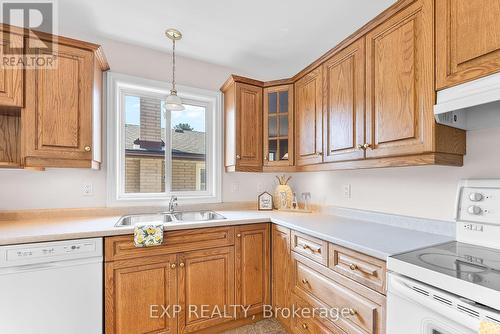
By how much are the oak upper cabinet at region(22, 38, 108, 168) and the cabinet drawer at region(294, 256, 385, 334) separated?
5.90 feet

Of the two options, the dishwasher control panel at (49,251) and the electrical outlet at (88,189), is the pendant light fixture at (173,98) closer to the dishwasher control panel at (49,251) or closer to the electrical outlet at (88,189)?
the electrical outlet at (88,189)

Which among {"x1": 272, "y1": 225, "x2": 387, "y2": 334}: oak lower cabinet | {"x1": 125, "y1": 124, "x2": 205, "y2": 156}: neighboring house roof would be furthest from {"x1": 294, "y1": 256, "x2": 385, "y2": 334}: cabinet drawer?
{"x1": 125, "y1": 124, "x2": 205, "y2": 156}: neighboring house roof

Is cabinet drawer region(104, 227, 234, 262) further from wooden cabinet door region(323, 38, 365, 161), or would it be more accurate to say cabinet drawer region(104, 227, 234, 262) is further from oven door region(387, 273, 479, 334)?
oven door region(387, 273, 479, 334)

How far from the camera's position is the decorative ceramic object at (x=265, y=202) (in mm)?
2504

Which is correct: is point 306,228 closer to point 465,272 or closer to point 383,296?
point 383,296

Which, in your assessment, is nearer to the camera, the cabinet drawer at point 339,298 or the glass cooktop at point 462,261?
the glass cooktop at point 462,261

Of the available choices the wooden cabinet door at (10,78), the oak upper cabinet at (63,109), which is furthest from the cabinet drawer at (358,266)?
the wooden cabinet door at (10,78)

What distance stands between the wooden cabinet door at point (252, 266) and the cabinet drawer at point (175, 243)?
0.13m

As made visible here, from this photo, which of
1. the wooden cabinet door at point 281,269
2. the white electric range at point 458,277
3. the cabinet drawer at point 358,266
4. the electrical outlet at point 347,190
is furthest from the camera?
the electrical outlet at point 347,190

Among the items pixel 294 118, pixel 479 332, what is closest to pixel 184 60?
pixel 294 118

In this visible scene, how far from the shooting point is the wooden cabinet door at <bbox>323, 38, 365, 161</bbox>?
60.3 inches

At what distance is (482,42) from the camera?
3.24 ft

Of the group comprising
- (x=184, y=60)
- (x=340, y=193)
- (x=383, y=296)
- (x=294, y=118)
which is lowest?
(x=383, y=296)

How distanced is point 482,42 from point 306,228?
4.27 ft
